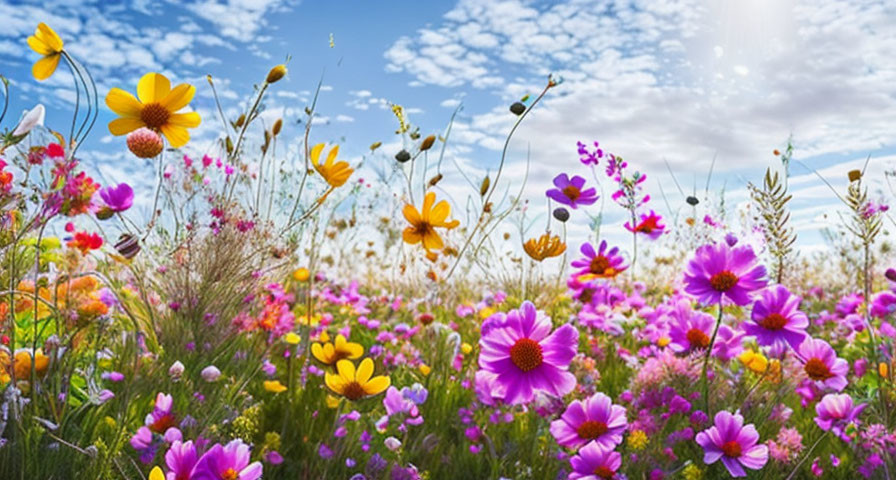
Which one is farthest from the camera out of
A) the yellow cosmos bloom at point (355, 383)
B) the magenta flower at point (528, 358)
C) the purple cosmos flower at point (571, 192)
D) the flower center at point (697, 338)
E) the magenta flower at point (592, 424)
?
the purple cosmos flower at point (571, 192)

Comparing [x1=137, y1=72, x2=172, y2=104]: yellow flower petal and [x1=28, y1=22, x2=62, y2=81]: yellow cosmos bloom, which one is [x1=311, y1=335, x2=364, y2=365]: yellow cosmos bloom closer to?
[x1=137, y1=72, x2=172, y2=104]: yellow flower petal

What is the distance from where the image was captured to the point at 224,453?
52.3 inches

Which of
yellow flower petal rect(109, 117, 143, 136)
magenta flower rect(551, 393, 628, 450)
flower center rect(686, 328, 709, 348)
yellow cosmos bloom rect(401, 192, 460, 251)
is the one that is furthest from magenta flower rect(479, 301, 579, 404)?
yellow flower petal rect(109, 117, 143, 136)

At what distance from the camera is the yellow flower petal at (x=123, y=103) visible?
5.61 ft

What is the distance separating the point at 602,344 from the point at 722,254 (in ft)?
5.11

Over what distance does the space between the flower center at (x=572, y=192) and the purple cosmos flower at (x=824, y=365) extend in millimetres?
844

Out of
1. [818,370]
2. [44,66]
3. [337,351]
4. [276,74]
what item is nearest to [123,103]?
[44,66]

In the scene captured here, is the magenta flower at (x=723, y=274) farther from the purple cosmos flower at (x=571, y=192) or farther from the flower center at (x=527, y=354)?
the purple cosmos flower at (x=571, y=192)

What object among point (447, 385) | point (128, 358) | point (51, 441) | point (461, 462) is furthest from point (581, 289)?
point (51, 441)

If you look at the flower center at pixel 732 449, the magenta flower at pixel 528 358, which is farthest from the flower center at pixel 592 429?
the flower center at pixel 732 449

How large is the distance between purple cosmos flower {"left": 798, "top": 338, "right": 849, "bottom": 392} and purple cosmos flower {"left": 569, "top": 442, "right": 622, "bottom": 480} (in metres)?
0.76

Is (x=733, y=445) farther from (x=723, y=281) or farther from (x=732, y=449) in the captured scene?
(x=723, y=281)

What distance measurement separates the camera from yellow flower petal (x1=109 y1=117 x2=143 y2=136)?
5.64 feet

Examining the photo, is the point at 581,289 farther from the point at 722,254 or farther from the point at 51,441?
the point at 51,441
